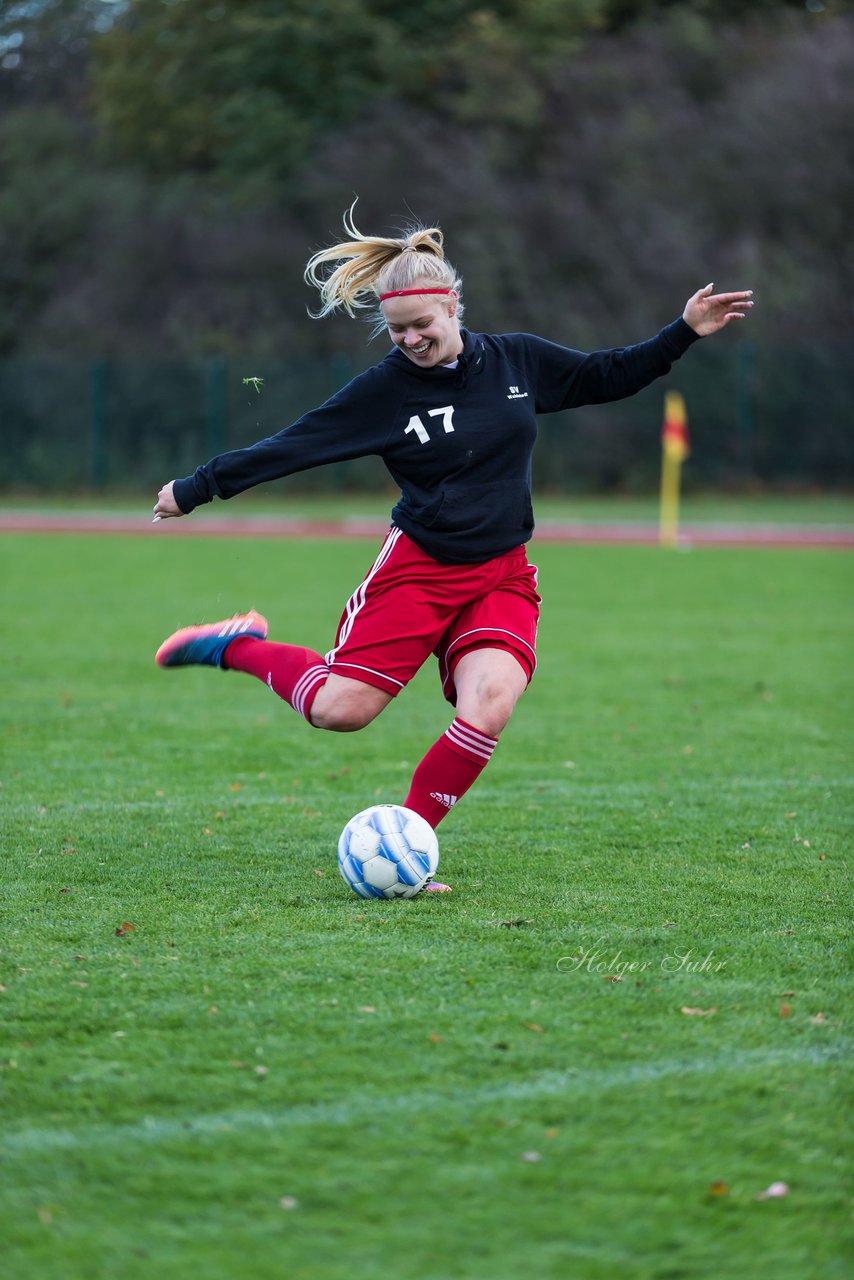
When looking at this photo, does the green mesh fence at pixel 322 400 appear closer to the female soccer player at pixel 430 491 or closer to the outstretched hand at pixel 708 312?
the outstretched hand at pixel 708 312

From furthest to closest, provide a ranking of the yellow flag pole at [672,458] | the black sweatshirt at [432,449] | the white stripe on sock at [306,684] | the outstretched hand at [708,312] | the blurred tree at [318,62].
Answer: the blurred tree at [318,62], the yellow flag pole at [672,458], the outstretched hand at [708,312], the white stripe on sock at [306,684], the black sweatshirt at [432,449]

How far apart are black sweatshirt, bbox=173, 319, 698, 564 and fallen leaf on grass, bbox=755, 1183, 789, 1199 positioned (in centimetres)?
255

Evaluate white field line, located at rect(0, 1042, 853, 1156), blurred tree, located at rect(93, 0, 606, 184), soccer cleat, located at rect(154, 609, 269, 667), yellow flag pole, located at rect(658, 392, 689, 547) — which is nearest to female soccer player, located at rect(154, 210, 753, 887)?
soccer cleat, located at rect(154, 609, 269, 667)

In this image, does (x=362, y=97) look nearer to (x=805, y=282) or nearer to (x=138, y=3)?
(x=138, y=3)

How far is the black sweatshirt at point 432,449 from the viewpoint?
4.91m

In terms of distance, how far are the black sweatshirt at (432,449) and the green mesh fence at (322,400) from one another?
76.3 feet

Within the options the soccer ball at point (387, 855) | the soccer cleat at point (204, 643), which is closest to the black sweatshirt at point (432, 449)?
the soccer cleat at point (204, 643)

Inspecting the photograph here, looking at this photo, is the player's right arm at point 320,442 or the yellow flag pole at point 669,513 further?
the yellow flag pole at point 669,513

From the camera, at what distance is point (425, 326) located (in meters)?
4.82

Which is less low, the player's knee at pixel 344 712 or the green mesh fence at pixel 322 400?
the player's knee at pixel 344 712

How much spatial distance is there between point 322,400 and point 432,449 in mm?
26996

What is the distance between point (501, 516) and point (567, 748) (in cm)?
254

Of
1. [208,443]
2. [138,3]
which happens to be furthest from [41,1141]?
[138,3]

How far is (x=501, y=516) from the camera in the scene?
498 centimetres
